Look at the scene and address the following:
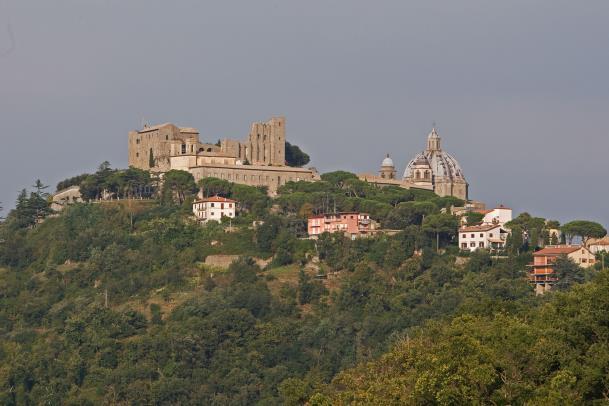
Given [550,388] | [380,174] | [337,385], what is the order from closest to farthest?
[550,388] → [337,385] → [380,174]

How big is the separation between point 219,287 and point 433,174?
886 inches

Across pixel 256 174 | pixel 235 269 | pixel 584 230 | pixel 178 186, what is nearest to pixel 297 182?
pixel 256 174

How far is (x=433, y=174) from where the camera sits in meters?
102

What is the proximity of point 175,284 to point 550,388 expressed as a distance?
1656 inches

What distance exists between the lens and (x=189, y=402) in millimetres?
73188

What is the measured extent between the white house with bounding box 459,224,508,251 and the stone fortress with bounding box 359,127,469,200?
12.3 metres

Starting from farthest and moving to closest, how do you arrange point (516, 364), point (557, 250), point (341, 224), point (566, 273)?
point (341, 224) → point (557, 250) → point (566, 273) → point (516, 364)

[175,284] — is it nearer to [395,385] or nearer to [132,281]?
[132,281]

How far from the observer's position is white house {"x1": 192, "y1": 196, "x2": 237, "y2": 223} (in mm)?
88938

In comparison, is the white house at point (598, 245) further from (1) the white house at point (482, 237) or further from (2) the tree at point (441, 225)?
(2) the tree at point (441, 225)

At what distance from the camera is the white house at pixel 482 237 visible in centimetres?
8525

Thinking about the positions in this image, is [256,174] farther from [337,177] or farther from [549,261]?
[549,261]

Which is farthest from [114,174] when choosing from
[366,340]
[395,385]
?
[395,385]

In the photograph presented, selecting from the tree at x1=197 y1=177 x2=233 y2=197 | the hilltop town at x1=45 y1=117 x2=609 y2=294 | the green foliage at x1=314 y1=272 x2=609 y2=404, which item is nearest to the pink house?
the hilltop town at x1=45 y1=117 x2=609 y2=294
